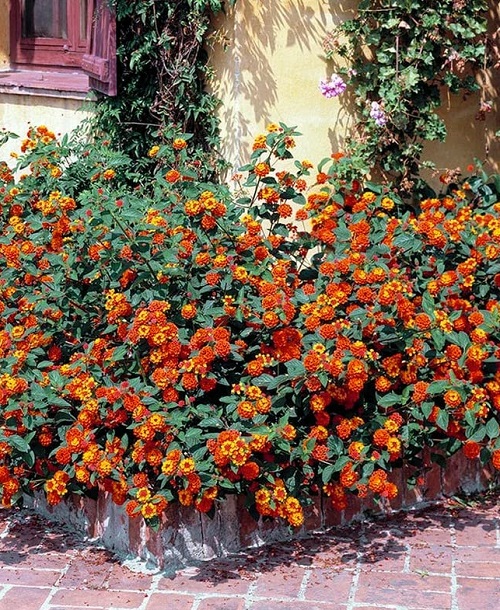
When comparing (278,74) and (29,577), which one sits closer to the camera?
(29,577)

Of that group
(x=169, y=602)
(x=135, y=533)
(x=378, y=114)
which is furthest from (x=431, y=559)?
(x=378, y=114)

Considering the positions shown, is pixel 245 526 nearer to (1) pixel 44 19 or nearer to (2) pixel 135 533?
(2) pixel 135 533

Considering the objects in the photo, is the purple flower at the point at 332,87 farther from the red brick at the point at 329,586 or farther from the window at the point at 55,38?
the red brick at the point at 329,586

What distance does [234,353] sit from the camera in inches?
159

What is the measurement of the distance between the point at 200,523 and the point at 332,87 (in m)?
2.55

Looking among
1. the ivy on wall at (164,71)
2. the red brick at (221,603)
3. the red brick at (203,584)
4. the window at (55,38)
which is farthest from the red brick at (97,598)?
the window at (55,38)

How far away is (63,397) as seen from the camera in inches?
163

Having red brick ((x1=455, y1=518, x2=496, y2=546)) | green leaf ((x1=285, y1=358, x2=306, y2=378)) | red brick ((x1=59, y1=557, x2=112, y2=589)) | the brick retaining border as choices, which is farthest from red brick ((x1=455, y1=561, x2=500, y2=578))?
red brick ((x1=59, y1=557, x2=112, y2=589))

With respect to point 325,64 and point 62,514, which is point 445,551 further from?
point 325,64

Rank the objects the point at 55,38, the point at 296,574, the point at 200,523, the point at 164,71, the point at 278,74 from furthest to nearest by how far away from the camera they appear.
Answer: the point at 55,38, the point at 164,71, the point at 278,74, the point at 200,523, the point at 296,574

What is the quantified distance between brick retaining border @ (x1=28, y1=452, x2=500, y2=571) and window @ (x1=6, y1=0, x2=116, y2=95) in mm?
2885

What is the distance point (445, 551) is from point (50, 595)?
1513 millimetres

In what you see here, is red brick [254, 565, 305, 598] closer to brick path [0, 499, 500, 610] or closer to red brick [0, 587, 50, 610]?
brick path [0, 499, 500, 610]

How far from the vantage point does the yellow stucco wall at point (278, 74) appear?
5680 millimetres
